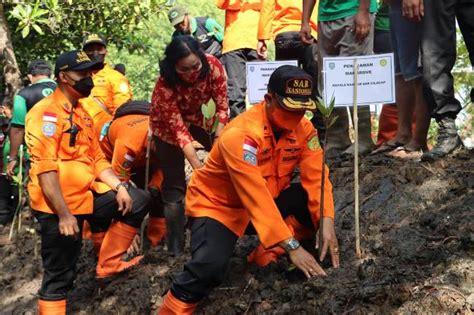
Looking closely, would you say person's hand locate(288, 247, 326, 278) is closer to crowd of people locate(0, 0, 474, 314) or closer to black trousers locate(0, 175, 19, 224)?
crowd of people locate(0, 0, 474, 314)

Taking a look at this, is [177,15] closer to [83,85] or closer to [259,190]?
[83,85]

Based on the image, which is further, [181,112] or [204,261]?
[181,112]

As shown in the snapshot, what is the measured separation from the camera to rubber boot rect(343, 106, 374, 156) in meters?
6.83

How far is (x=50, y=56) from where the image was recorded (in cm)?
1205

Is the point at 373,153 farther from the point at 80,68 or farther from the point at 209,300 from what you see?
the point at 80,68

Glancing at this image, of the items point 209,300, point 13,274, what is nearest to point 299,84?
point 209,300

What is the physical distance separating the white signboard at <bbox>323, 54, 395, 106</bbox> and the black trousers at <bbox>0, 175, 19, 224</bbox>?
5687mm

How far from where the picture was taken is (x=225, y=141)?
15.0ft

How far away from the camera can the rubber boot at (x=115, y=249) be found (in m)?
6.11

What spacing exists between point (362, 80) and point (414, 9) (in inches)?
36.5

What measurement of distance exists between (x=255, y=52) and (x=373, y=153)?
1855mm

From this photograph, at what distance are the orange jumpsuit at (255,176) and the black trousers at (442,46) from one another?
137 cm

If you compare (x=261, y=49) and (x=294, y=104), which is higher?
(x=294, y=104)

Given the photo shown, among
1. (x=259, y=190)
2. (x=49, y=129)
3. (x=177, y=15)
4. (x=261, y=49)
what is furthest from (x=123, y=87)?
(x=259, y=190)
